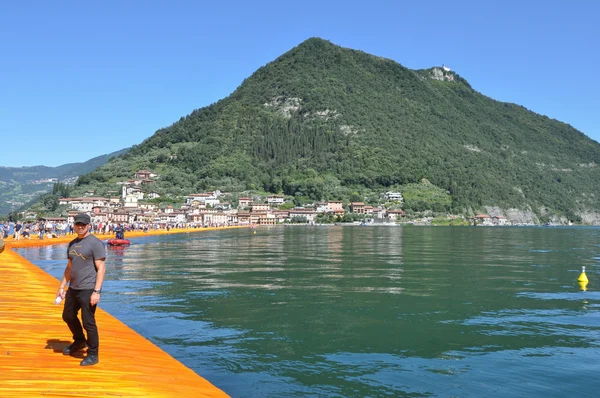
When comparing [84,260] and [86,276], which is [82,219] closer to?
[84,260]

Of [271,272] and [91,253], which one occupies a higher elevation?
[91,253]

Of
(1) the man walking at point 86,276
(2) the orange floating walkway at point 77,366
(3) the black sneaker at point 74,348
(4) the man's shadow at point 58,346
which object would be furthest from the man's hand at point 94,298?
(4) the man's shadow at point 58,346

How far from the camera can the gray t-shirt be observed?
882cm

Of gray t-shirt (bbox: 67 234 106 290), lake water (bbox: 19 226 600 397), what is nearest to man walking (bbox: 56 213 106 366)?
gray t-shirt (bbox: 67 234 106 290)

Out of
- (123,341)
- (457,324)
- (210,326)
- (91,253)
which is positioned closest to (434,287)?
(457,324)

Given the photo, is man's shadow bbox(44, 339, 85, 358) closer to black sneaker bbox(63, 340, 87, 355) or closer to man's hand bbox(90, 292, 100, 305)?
black sneaker bbox(63, 340, 87, 355)

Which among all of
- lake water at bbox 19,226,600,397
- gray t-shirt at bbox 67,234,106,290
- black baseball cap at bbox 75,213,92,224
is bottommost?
lake water at bbox 19,226,600,397

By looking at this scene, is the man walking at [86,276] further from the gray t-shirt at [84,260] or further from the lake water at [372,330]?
the lake water at [372,330]

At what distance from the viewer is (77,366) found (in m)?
8.96

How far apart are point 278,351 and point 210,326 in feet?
12.0

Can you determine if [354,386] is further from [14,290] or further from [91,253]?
[14,290]

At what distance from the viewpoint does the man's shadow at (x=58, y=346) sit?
9617mm

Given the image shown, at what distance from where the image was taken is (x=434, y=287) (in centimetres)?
2505

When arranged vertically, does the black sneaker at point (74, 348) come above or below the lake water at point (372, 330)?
above
